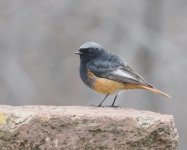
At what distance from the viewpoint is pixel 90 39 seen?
14.9 metres

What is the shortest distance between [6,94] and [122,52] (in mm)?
1880

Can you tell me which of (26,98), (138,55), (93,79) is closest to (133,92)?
(138,55)

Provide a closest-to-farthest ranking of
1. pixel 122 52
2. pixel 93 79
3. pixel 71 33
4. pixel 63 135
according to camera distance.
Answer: pixel 63 135 → pixel 93 79 → pixel 122 52 → pixel 71 33

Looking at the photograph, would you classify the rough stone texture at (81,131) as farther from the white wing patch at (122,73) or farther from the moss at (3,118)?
the white wing patch at (122,73)

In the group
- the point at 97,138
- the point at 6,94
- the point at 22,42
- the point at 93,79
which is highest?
the point at 22,42

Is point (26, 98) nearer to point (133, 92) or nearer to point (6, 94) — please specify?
point (6, 94)

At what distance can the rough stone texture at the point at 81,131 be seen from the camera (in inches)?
203

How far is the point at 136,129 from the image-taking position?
17.2 feet

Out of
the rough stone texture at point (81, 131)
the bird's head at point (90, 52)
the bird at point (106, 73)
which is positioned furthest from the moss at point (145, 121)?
the bird's head at point (90, 52)

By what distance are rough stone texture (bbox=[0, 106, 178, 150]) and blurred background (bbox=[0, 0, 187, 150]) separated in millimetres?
8458

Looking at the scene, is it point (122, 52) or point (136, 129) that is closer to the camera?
point (136, 129)

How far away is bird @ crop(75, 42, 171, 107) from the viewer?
22.6 feet

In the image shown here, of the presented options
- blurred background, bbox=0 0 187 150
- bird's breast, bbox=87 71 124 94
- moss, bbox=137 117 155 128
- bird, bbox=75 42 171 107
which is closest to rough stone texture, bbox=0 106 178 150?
moss, bbox=137 117 155 128

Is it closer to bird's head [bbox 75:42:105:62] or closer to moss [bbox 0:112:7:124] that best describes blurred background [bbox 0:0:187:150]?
bird's head [bbox 75:42:105:62]
